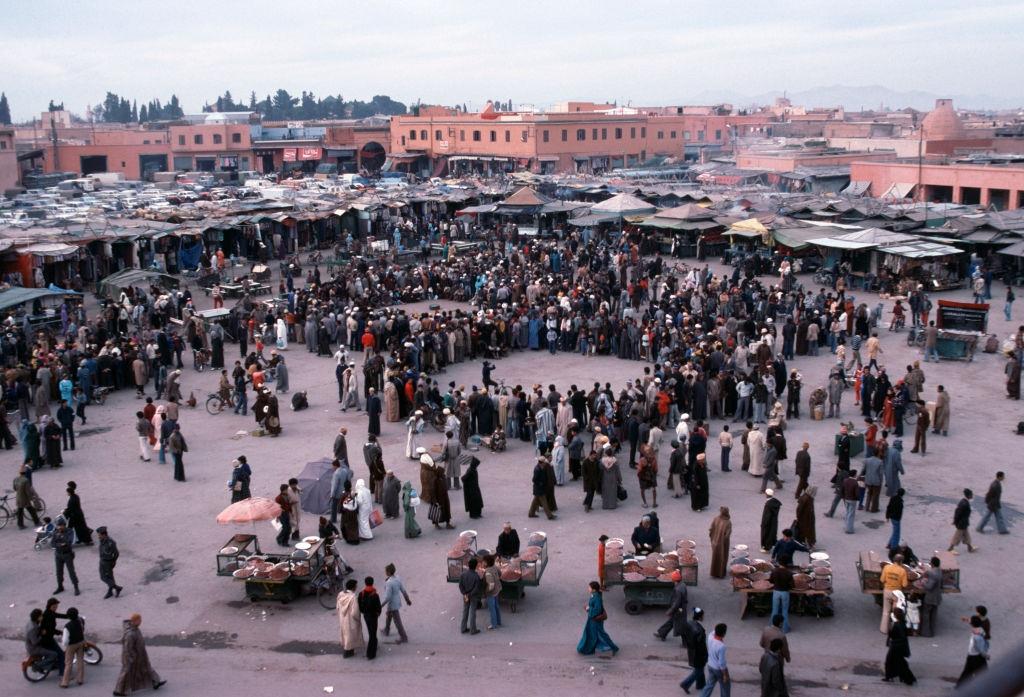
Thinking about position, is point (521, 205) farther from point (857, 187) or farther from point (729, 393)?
point (729, 393)

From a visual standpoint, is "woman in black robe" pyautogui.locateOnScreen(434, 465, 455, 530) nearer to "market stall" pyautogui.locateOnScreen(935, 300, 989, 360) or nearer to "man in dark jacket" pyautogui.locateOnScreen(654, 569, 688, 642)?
"man in dark jacket" pyautogui.locateOnScreen(654, 569, 688, 642)

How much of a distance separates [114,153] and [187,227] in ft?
177

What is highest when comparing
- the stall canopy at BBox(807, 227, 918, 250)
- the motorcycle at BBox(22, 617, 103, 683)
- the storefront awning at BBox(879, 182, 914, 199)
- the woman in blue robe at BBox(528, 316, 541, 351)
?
the storefront awning at BBox(879, 182, 914, 199)

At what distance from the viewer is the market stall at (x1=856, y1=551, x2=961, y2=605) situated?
10336mm

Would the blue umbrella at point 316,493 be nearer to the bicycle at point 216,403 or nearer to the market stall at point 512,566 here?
the market stall at point 512,566

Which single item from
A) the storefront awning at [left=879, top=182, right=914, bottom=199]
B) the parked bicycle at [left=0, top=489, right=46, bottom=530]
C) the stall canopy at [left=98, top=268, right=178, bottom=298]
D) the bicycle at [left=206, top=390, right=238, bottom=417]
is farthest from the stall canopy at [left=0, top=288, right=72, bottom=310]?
the storefront awning at [left=879, top=182, right=914, bottom=199]

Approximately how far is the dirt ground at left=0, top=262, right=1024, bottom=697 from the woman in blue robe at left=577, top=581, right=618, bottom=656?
0.42ft

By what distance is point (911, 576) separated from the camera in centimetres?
1042

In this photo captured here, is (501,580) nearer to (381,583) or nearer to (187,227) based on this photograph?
(381,583)

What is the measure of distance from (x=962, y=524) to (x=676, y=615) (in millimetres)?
4301

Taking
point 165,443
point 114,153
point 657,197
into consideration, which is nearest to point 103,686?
point 165,443

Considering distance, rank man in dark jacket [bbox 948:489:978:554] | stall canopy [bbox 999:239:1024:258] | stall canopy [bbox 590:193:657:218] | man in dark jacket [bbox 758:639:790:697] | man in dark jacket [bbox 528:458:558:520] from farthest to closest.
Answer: stall canopy [bbox 590:193:657:218]
stall canopy [bbox 999:239:1024:258]
man in dark jacket [bbox 528:458:558:520]
man in dark jacket [bbox 948:489:978:554]
man in dark jacket [bbox 758:639:790:697]

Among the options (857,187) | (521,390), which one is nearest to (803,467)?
(521,390)

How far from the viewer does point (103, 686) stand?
9938mm
